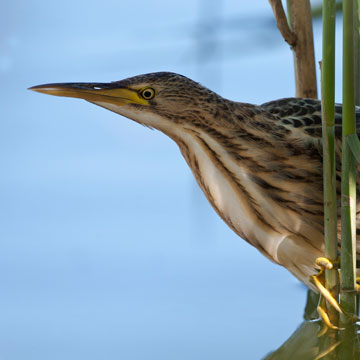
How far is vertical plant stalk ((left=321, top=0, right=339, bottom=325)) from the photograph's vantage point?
1011 millimetres

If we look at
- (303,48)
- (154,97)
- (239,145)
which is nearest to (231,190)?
(239,145)

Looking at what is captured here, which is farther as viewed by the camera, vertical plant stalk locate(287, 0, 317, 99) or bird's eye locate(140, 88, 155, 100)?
vertical plant stalk locate(287, 0, 317, 99)

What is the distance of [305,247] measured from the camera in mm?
1248

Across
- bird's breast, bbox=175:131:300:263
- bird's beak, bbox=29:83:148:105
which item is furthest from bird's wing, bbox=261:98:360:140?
bird's beak, bbox=29:83:148:105

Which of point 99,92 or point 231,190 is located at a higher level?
point 99,92

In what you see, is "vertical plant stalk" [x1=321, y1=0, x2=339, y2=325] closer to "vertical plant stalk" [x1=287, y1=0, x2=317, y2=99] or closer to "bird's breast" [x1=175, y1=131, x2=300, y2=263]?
"bird's breast" [x1=175, y1=131, x2=300, y2=263]

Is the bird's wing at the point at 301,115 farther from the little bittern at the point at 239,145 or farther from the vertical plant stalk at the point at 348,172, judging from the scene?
the vertical plant stalk at the point at 348,172

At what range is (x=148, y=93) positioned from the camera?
118 cm

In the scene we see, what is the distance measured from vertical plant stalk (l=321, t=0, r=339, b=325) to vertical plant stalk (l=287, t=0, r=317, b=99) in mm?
413

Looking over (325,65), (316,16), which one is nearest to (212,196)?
(325,65)

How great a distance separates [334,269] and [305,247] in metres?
0.13

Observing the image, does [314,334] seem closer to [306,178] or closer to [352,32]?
[306,178]

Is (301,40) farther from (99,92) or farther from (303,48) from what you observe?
(99,92)

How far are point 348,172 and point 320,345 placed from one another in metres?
0.30
